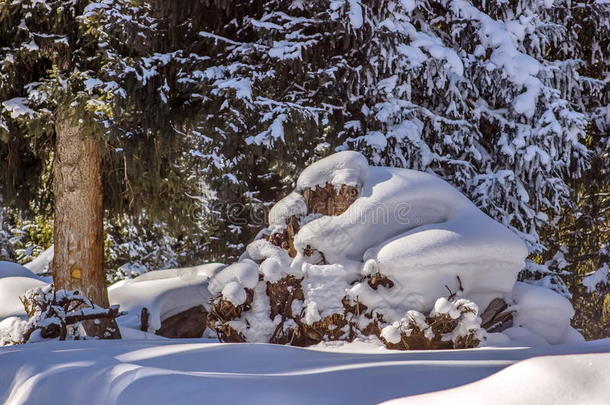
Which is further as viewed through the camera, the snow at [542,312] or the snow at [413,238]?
the snow at [542,312]

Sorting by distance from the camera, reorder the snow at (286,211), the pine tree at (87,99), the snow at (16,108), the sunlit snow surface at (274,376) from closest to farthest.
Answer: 1. the sunlit snow surface at (274,376)
2. the snow at (286,211)
3. the pine tree at (87,99)
4. the snow at (16,108)

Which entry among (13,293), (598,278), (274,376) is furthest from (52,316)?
(598,278)

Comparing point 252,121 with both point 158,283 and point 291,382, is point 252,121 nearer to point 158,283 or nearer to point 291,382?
point 158,283

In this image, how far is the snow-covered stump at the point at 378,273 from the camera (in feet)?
15.6

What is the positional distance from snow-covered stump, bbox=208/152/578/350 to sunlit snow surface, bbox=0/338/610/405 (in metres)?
0.84

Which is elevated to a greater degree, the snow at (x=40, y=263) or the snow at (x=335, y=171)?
the snow at (x=335, y=171)

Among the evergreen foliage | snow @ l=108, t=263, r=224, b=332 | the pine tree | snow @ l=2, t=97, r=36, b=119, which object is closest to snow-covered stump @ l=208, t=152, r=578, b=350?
snow @ l=108, t=263, r=224, b=332

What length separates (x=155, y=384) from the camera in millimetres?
2463

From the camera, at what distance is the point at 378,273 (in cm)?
484

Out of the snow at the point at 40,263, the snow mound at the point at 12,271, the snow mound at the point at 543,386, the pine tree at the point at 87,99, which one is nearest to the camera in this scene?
the snow mound at the point at 543,386

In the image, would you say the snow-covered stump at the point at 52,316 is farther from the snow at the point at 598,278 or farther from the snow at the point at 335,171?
the snow at the point at 598,278

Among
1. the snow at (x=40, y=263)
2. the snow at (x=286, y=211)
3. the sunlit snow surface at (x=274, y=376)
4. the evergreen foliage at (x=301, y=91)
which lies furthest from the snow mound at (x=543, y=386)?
the snow at (x=40, y=263)

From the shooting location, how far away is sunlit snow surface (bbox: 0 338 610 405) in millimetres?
1936

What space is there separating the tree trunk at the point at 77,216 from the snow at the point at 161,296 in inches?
18.8
